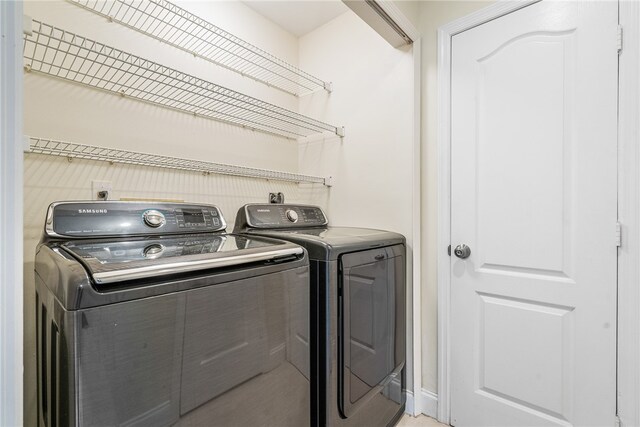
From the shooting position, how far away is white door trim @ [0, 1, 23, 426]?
483 millimetres

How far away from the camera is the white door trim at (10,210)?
0.48 m

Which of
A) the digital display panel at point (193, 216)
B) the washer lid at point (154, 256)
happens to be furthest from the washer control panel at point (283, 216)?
the washer lid at point (154, 256)

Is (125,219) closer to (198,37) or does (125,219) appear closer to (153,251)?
(153,251)

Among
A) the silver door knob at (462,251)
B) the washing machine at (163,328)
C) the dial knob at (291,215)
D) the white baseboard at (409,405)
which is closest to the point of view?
the washing machine at (163,328)

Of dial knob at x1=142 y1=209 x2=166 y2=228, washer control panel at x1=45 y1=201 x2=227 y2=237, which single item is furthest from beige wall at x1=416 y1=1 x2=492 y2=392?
dial knob at x1=142 y1=209 x2=166 y2=228

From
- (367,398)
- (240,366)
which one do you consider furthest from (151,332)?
(367,398)

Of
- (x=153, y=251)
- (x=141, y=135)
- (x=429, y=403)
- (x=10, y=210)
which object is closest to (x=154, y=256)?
(x=153, y=251)

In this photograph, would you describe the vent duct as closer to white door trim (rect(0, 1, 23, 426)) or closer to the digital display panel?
the digital display panel

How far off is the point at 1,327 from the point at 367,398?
1410 millimetres

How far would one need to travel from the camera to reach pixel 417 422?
1753mm

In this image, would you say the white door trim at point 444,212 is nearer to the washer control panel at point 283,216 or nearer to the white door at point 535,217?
the white door at point 535,217

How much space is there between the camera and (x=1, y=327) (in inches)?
19.1

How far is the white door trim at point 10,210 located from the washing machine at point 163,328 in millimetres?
153

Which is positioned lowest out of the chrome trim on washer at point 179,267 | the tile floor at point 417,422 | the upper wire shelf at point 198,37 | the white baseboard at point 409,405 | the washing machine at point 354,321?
the tile floor at point 417,422
